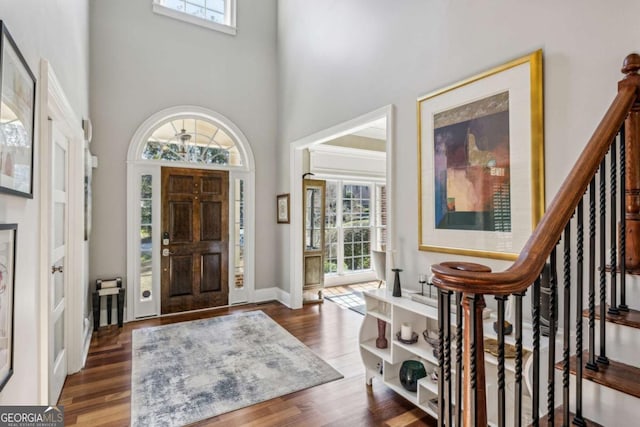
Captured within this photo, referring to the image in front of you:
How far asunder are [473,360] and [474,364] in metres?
0.01

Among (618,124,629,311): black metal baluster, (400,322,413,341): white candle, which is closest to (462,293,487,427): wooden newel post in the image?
(618,124,629,311): black metal baluster

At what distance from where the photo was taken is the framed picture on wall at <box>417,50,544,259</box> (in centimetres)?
199

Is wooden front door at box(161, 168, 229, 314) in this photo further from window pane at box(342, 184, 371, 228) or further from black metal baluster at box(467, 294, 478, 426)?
black metal baluster at box(467, 294, 478, 426)

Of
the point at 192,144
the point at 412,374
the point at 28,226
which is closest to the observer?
the point at 28,226

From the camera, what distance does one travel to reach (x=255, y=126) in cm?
511

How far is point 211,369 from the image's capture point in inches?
115

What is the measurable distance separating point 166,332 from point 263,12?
15.7ft

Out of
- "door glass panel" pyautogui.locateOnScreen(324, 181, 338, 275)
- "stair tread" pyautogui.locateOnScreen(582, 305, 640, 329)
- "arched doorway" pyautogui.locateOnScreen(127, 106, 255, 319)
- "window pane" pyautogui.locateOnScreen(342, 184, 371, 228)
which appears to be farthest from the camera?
"window pane" pyautogui.locateOnScreen(342, 184, 371, 228)

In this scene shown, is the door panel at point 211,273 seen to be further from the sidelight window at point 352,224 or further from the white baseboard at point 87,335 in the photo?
the sidelight window at point 352,224

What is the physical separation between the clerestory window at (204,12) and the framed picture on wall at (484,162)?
367cm

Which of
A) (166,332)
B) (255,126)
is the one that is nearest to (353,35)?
(255,126)

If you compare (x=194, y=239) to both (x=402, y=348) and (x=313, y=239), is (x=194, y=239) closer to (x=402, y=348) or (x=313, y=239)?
(x=313, y=239)

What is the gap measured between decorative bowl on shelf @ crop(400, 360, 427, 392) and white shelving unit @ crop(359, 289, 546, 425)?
42 millimetres

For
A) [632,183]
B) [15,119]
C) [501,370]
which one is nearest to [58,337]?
[15,119]
